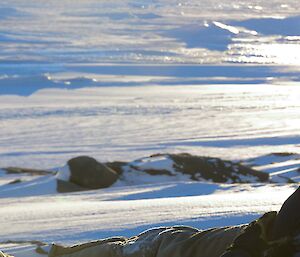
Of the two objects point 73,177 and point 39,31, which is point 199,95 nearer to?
point 73,177

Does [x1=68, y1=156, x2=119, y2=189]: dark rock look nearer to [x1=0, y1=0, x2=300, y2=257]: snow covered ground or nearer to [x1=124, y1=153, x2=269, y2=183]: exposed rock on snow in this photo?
[x1=0, y1=0, x2=300, y2=257]: snow covered ground

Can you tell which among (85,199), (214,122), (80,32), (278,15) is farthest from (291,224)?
(278,15)

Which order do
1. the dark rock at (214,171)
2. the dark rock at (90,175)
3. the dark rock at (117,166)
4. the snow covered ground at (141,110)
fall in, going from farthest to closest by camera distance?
the dark rock at (214,171), the dark rock at (117,166), the dark rock at (90,175), the snow covered ground at (141,110)

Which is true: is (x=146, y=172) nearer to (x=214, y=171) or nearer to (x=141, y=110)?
(x=214, y=171)

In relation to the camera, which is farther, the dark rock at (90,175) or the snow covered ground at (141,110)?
the dark rock at (90,175)

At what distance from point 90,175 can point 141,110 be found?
8165mm

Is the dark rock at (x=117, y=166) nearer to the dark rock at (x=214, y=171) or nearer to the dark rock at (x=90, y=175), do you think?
the dark rock at (x=90, y=175)

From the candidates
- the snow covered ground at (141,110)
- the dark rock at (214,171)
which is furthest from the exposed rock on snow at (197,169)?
the snow covered ground at (141,110)

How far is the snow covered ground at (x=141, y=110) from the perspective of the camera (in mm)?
4668

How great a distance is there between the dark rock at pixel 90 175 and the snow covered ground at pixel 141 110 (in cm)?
25

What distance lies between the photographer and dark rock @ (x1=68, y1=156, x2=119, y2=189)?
7902 mm

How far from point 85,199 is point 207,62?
19.6m

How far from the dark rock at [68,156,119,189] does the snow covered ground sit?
250 mm

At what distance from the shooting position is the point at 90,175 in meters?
7.94
